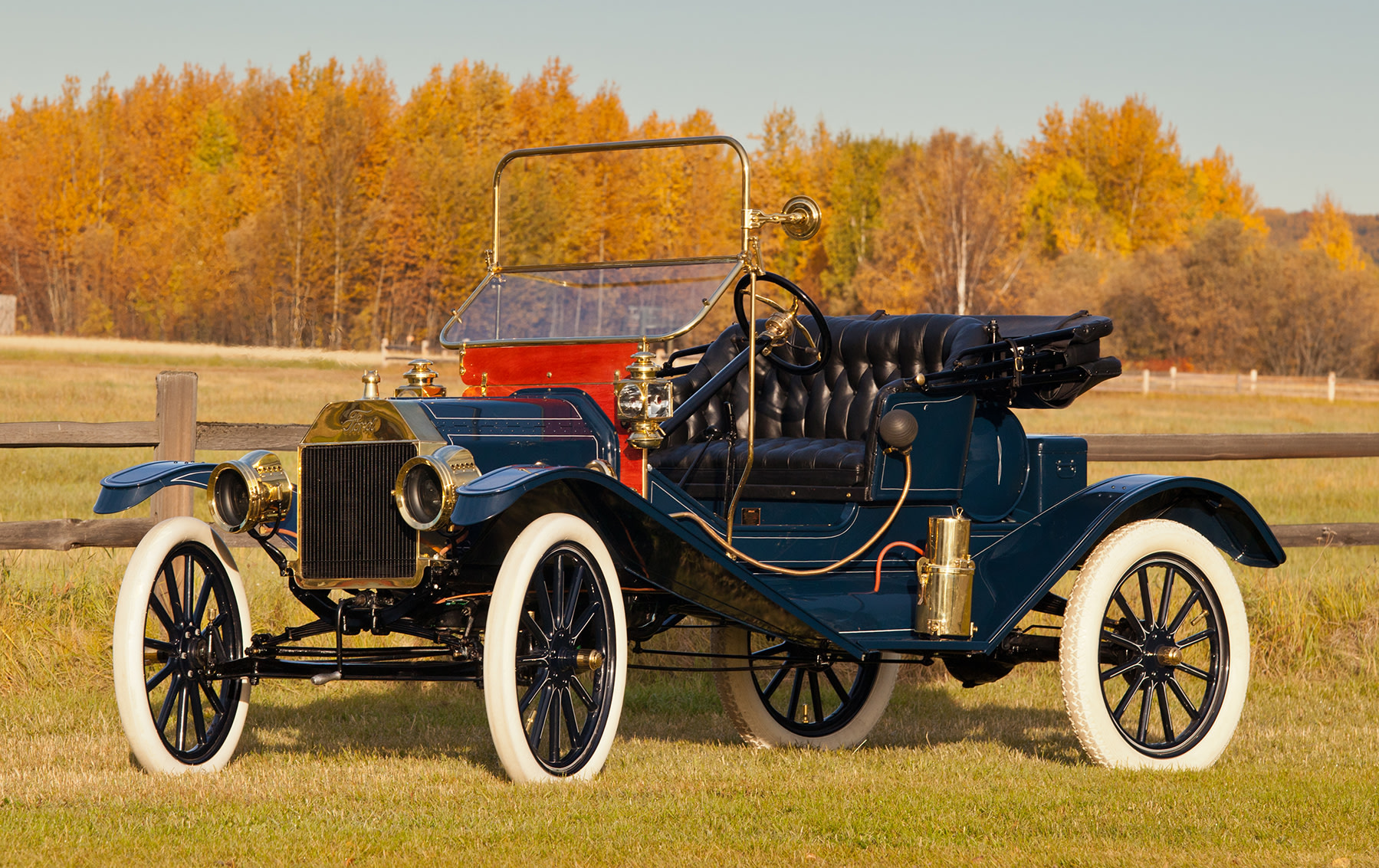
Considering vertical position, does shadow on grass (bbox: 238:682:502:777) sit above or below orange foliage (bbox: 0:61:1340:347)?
below

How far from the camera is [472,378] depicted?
19.0 ft

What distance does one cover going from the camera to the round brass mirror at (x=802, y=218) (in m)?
5.19

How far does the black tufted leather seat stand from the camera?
570 cm

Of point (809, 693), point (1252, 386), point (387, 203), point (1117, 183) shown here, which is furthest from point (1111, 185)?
point (809, 693)

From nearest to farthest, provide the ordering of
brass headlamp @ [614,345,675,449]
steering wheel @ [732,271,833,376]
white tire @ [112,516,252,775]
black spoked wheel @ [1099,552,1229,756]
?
1. white tire @ [112,516,252,775]
2. brass headlamp @ [614,345,675,449]
3. black spoked wheel @ [1099,552,1229,756]
4. steering wheel @ [732,271,833,376]

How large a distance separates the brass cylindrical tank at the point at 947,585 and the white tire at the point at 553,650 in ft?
4.01

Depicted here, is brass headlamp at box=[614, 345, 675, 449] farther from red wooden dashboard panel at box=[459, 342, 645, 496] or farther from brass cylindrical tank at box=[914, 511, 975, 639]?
brass cylindrical tank at box=[914, 511, 975, 639]

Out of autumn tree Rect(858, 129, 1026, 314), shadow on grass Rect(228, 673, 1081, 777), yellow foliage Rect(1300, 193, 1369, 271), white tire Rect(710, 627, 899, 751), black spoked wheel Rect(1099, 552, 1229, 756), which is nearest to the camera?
black spoked wheel Rect(1099, 552, 1229, 756)

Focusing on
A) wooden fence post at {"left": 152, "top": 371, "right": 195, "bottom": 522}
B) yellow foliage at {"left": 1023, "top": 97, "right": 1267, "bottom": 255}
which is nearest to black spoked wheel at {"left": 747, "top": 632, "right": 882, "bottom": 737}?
wooden fence post at {"left": 152, "top": 371, "right": 195, "bottom": 522}

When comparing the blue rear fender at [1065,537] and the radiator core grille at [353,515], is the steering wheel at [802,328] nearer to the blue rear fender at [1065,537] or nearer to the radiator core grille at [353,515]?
the blue rear fender at [1065,537]

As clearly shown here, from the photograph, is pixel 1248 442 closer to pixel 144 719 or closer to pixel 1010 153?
pixel 144 719

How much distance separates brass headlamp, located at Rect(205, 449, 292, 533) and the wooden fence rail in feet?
7.04

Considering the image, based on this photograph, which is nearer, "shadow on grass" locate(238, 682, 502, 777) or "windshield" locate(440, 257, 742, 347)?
"windshield" locate(440, 257, 742, 347)

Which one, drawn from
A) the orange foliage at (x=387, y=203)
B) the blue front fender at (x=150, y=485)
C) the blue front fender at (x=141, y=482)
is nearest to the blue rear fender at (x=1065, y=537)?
the blue front fender at (x=150, y=485)
